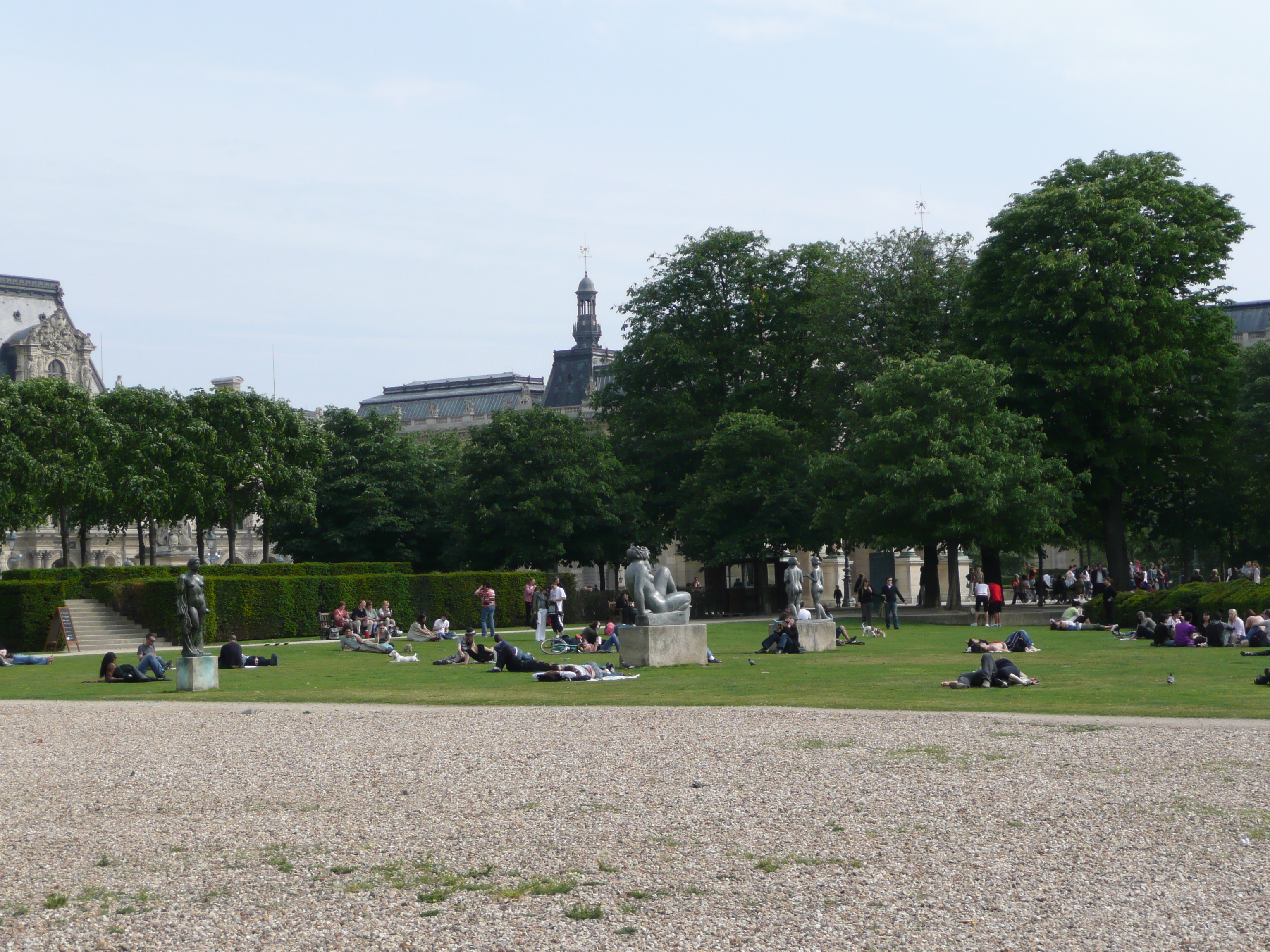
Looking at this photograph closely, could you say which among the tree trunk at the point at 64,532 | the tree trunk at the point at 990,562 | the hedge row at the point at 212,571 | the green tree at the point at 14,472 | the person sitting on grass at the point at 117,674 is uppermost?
the green tree at the point at 14,472

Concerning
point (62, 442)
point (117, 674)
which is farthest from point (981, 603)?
point (62, 442)

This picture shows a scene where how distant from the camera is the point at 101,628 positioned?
4516cm

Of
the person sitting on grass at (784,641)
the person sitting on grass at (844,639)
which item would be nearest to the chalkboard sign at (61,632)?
the person sitting on grass at (784,641)

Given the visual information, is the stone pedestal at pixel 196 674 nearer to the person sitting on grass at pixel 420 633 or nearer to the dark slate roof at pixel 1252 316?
the person sitting on grass at pixel 420 633

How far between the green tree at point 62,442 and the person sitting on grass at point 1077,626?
124ft

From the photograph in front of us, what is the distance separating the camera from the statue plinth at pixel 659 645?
26.9 metres

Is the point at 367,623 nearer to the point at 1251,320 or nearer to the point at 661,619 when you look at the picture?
the point at 661,619

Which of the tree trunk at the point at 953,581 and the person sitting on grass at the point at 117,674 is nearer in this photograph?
the person sitting on grass at the point at 117,674

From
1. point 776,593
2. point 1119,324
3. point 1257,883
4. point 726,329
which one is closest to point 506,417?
point 726,329

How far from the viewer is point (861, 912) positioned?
753cm

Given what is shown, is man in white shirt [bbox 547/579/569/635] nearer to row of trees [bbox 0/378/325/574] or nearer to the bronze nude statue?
the bronze nude statue

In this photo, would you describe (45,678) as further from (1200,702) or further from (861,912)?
(861,912)

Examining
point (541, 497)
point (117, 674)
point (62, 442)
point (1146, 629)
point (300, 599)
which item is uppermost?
point (62, 442)

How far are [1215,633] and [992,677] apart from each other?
12.0 m
